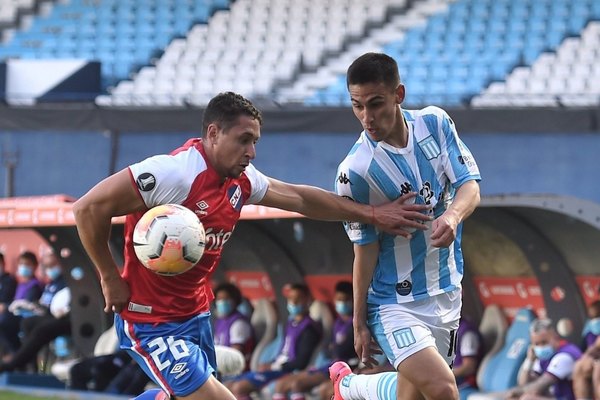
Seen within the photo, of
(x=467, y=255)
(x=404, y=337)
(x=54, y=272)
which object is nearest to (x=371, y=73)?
(x=404, y=337)

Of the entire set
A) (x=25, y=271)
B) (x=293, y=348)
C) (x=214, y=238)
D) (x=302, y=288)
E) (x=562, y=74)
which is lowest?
(x=293, y=348)

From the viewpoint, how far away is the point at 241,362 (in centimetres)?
1239

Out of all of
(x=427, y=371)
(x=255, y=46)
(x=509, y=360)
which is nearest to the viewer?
(x=427, y=371)

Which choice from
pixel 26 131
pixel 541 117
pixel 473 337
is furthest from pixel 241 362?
pixel 26 131

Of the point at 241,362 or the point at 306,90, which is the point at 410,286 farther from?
the point at 306,90

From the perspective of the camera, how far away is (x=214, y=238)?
22.1 feet

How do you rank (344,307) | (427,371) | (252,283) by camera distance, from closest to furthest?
1. (427,371)
2. (344,307)
3. (252,283)

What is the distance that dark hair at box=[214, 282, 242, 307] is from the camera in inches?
523

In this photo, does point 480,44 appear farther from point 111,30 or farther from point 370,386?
point 370,386

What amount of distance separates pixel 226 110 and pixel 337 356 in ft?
19.8

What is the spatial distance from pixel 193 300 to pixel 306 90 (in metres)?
11.0

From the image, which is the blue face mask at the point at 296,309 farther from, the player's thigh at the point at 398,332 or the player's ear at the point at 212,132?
the player's ear at the point at 212,132

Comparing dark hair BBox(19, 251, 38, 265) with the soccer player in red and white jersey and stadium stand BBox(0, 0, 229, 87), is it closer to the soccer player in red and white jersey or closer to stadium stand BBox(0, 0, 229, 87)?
stadium stand BBox(0, 0, 229, 87)

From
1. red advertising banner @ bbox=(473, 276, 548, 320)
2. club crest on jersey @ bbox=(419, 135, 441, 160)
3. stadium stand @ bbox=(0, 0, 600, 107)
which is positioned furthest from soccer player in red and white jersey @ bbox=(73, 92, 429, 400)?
stadium stand @ bbox=(0, 0, 600, 107)
